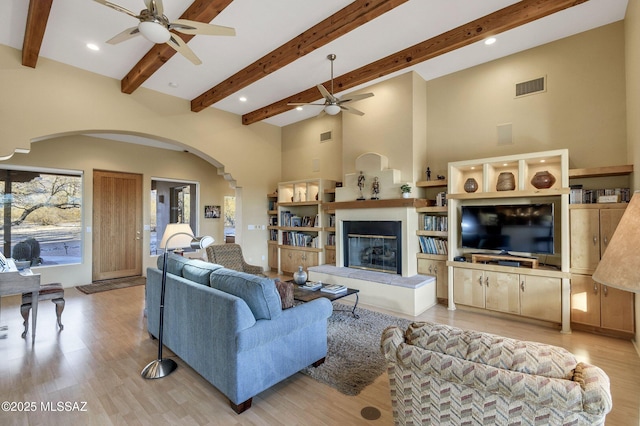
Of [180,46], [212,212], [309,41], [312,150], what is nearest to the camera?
[180,46]

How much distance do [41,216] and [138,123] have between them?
2913 mm

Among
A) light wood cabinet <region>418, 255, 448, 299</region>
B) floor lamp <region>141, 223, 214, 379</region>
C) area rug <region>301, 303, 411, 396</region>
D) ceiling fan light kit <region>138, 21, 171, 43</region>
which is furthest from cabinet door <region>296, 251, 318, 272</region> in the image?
ceiling fan light kit <region>138, 21, 171, 43</region>

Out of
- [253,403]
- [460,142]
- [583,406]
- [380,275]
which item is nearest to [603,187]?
[460,142]

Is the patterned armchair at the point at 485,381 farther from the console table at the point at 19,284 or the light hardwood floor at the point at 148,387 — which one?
the console table at the point at 19,284

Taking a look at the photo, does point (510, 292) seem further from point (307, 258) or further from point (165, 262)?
point (165, 262)

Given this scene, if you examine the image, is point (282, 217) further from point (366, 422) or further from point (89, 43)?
point (366, 422)

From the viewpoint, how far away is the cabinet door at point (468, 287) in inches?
164

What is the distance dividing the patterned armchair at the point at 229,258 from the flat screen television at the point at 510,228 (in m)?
3.31

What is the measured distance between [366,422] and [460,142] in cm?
422

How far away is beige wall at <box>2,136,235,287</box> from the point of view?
5840mm

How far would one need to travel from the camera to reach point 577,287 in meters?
3.59

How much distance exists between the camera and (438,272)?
4.74m

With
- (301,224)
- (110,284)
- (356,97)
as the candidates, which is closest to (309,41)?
(356,97)

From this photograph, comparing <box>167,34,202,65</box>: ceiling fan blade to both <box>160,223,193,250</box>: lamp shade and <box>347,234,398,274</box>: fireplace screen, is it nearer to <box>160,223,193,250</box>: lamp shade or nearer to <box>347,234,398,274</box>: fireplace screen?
<box>160,223,193,250</box>: lamp shade
